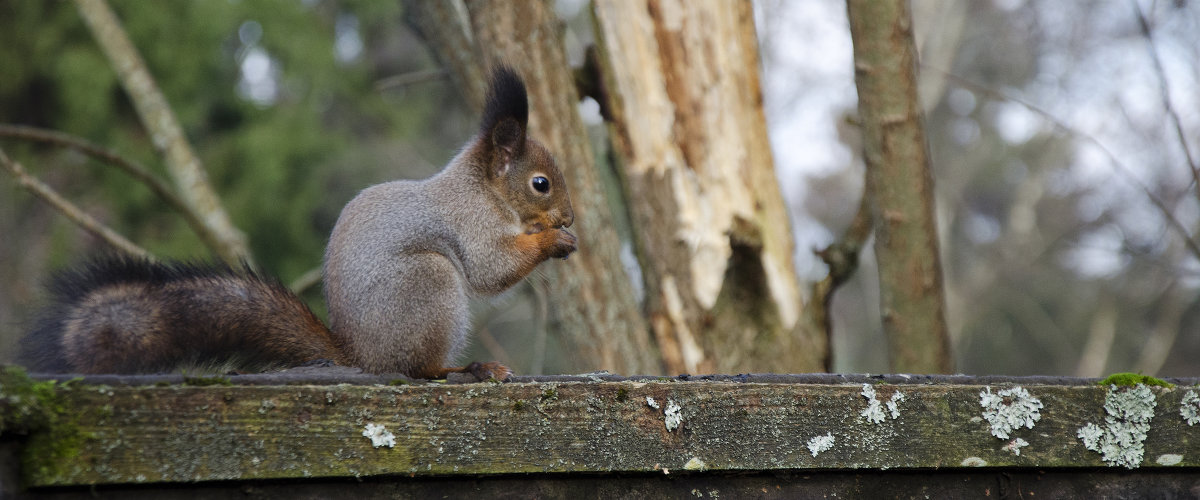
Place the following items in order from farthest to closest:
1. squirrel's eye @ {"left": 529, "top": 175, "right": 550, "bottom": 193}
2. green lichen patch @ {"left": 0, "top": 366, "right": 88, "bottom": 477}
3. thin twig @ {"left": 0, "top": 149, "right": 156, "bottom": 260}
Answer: thin twig @ {"left": 0, "top": 149, "right": 156, "bottom": 260}, squirrel's eye @ {"left": 529, "top": 175, "right": 550, "bottom": 193}, green lichen patch @ {"left": 0, "top": 366, "right": 88, "bottom": 477}

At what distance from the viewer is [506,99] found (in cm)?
190

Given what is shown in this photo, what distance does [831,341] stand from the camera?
3129mm

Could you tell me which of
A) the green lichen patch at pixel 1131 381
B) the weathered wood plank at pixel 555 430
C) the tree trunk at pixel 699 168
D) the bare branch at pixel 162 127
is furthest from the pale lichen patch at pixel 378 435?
the bare branch at pixel 162 127

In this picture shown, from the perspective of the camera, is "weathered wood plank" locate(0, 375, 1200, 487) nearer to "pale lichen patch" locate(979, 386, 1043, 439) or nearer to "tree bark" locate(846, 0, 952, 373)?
"pale lichen patch" locate(979, 386, 1043, 439)

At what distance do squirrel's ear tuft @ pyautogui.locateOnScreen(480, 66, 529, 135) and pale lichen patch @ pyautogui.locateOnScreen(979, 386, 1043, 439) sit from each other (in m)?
1.07

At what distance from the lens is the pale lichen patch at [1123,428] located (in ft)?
4.20

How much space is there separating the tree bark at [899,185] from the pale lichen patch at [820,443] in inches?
53.5

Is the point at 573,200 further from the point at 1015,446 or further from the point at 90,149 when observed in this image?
the point at 1015,446

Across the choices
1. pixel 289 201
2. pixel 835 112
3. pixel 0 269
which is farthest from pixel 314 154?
pixel 835 112

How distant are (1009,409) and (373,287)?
107cm

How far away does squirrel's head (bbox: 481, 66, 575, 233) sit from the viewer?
1904 mm

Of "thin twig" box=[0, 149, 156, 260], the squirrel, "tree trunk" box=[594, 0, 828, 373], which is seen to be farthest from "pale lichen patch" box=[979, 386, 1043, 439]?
"thin twig" box=[0, 149, 156, 260]

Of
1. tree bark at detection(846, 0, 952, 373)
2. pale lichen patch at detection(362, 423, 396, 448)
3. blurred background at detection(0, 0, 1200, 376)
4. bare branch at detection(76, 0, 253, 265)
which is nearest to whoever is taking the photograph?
pale lichen patch at detection(362, 423, 396, 448)

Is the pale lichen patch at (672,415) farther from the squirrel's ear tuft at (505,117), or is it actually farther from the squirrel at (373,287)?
the squirrel's ear tuft at (505,117)
